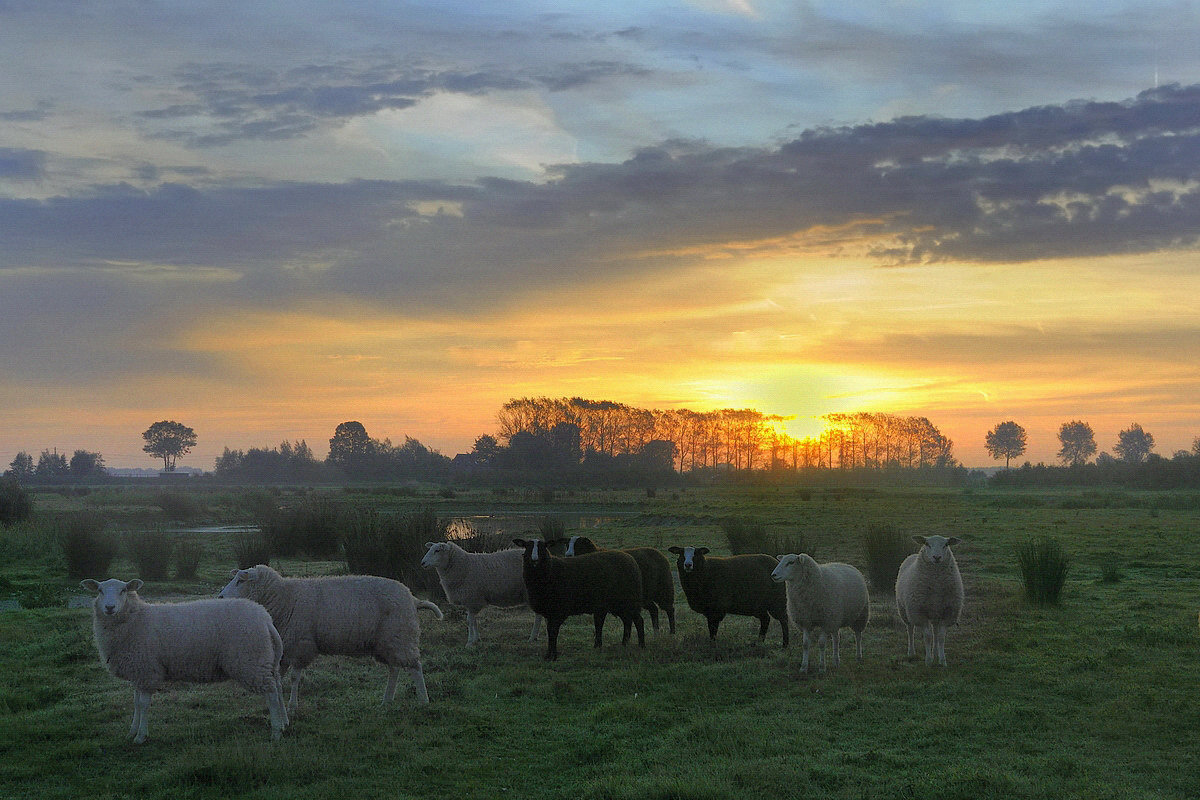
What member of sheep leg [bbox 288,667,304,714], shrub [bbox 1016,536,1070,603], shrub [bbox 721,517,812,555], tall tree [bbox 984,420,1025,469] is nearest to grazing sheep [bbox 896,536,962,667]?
shrub [bbox 1016,536,1070,603]

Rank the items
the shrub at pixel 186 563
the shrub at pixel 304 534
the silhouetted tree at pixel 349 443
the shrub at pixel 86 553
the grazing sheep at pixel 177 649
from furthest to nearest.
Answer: the silhouetted tree at pixel 349 443 < the shrub at pixel 304 534 < the shrub at pixel 86 553 < the shrub at pixel 186 563 < the grazing sheep at pixel 177 649

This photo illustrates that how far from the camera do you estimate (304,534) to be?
24.8m

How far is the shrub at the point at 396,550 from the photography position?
17.7 metres

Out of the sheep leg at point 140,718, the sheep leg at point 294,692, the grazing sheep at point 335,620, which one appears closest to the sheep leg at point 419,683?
the grazing sheep at point 335,620

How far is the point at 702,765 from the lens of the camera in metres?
7.60

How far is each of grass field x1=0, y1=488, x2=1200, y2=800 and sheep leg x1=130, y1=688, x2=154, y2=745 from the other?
0.13 metres

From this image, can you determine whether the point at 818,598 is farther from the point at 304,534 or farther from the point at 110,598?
the point at 304,534

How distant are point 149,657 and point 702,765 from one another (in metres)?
5.22

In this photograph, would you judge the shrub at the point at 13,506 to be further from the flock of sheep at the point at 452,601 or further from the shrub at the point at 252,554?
the flock of sheep at the point at 452,601

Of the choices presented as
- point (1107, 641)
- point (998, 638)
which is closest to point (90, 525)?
point (998, 638)

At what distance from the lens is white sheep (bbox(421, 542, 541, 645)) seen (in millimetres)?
13320

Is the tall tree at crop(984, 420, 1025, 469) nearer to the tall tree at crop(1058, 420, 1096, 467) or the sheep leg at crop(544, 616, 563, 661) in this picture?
the tall tree at crop(1058, 420, 1096, 467)

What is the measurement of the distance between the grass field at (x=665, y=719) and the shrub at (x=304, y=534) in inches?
339

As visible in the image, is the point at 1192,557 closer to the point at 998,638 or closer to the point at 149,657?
the point at 998,638
